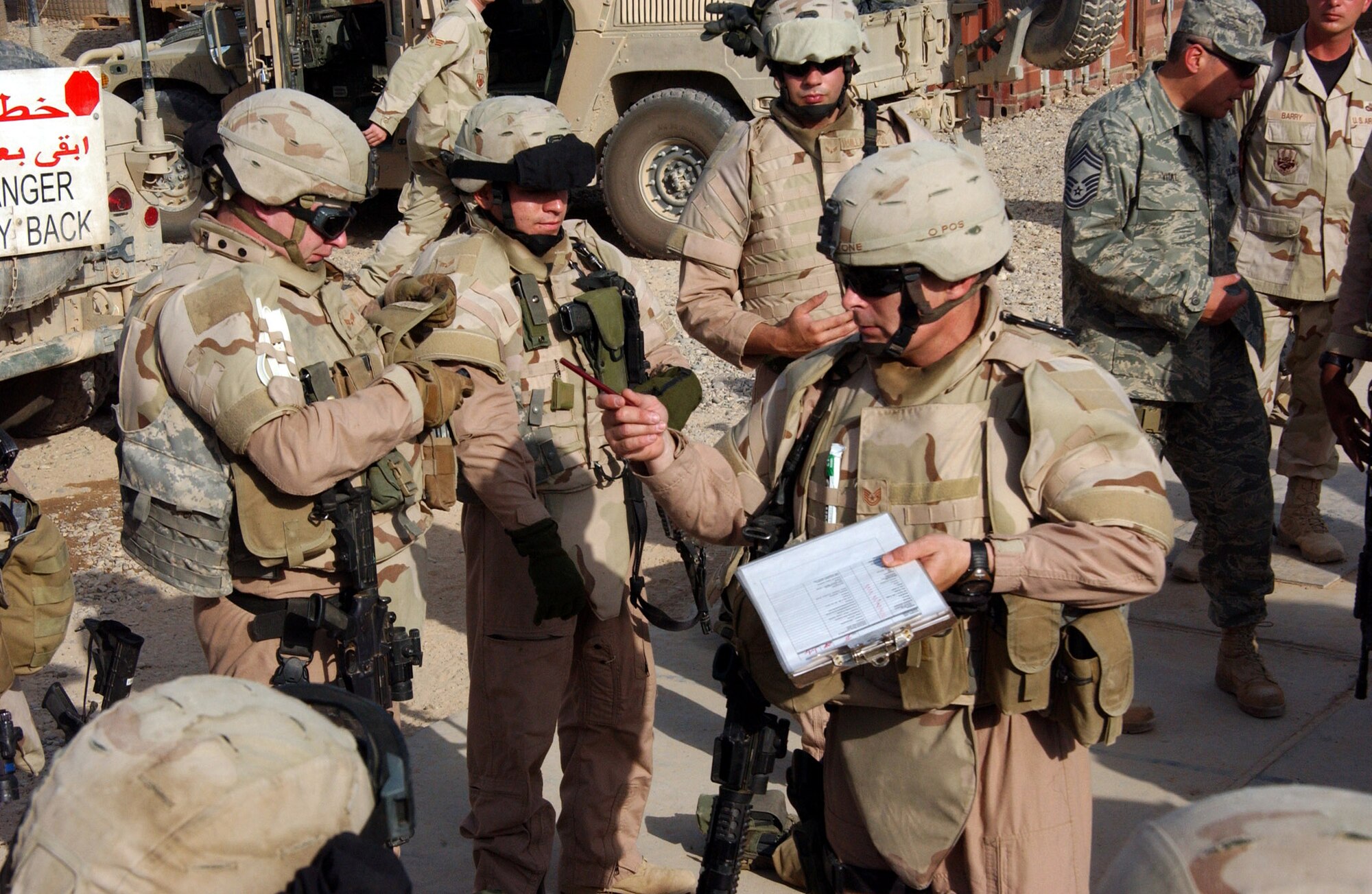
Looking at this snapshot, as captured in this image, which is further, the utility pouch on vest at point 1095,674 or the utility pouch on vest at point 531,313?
the utility pouch on vest at point 531,313

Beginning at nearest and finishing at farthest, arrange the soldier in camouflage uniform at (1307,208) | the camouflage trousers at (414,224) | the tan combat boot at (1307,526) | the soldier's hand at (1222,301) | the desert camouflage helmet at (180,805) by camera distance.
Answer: the desert camouflage helmet at (180,805), the soldier's hand at (1222,301), the soldier in camouflage uniform at (1307,208), the tan combat boot at (1307,526), the camouflage trousers at (414,224)

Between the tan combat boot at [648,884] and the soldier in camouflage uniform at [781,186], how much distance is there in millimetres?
1386

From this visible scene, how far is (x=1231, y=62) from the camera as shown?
420cm

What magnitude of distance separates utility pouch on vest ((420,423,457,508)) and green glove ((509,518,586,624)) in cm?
23

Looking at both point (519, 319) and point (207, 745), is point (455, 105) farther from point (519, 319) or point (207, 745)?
point (207, 745)

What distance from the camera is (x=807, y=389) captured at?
2.90 m

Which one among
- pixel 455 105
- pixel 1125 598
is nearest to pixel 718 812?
pixel 1125 598

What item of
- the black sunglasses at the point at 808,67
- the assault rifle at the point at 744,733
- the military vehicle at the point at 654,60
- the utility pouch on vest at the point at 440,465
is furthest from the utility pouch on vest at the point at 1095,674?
the military vehicle at the point at 654,60

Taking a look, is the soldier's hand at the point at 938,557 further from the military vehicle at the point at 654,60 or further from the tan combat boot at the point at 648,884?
the military vehicle at the point at 654,60

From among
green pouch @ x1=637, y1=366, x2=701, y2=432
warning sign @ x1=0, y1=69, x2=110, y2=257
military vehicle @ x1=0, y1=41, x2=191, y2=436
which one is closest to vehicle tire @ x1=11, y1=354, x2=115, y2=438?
military vehicle @ x1=0, y1=41, x2=191, y2=436

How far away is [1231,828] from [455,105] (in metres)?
7.85

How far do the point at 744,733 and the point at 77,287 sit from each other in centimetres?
565

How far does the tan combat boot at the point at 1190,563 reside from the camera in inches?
223

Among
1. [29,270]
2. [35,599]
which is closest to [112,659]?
[35,599]
